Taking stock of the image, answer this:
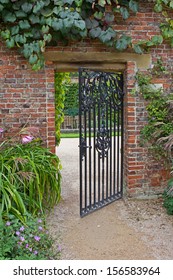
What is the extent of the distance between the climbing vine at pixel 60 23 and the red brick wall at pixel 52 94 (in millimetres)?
190

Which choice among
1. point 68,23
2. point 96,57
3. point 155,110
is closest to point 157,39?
point 96,57

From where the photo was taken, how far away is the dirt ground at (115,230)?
3291mm

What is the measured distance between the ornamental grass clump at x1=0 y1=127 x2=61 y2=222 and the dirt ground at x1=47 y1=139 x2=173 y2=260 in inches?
15.0

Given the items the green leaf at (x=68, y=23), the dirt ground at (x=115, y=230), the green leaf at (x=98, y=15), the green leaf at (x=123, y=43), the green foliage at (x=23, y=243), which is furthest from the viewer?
the green leaf at (x=123, y=43)

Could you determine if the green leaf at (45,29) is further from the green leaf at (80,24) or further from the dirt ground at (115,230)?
the dirt ground at (115,230)

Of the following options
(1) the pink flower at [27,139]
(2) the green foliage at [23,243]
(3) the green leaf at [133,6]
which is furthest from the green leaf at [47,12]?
(2) the green foliage at [23,243]

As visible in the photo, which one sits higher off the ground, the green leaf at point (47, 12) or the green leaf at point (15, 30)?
the green leaf at point (47, 12)

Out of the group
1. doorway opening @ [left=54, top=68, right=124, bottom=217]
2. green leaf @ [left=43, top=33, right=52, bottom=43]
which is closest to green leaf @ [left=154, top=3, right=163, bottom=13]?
doorway opening @ [left=54, top=68, right=124, bottom=217]

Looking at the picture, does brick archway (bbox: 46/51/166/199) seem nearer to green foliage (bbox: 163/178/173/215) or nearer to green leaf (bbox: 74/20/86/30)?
green foliage (bbox: 163/178/173/215)

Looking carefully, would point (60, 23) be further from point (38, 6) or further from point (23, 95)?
→ point (23, 95)

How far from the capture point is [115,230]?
3879 mm

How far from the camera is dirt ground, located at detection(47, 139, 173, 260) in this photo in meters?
3.29

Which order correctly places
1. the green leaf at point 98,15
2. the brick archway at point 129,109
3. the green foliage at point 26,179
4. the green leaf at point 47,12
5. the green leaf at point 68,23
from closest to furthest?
the green foliage at point 26,179
the green leaf at point 68,23
the green leaf at point 47,12
the green leaf at point 98,15
the brick archway at point 129,109

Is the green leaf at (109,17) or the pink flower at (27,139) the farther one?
the green leaf at (109,17)
